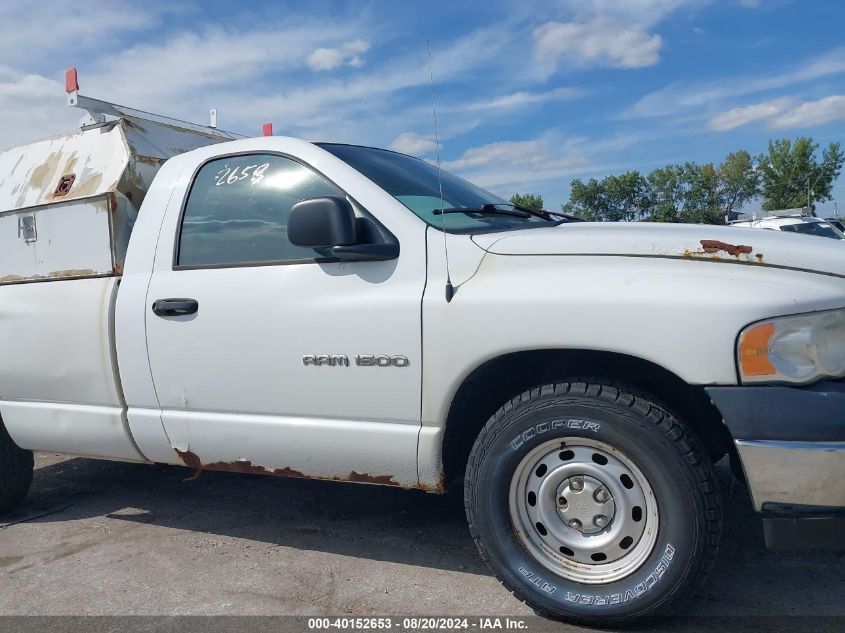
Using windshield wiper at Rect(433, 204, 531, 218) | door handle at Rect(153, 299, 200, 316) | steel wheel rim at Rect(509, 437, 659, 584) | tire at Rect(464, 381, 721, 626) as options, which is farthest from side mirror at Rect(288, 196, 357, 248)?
steel wheel rim at Rect(509, 437, 659, 584)

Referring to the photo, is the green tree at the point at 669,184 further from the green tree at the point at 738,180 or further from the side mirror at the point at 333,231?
the side mirror at the point at 333,231

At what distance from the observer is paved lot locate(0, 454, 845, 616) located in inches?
119

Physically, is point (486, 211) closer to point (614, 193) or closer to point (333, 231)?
point (333, 231)

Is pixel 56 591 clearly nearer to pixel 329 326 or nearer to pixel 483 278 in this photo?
pixel 329 326

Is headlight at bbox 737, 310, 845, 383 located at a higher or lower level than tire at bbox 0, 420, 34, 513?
higher

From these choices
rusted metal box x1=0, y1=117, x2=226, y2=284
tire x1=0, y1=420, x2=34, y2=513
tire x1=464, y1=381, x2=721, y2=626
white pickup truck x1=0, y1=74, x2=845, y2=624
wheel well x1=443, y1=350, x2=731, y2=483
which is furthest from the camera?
tire x1=0, y1=420, x2=34, y2=513

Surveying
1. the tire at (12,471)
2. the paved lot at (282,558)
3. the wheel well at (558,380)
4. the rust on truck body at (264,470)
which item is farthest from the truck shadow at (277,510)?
the wheel well at (558,380)

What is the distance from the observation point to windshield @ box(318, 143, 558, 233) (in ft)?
10.5

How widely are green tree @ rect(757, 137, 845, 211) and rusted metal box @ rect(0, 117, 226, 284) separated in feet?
234

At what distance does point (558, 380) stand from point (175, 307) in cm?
177

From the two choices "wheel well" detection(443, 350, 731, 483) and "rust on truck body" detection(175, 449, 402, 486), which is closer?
"wheel well" detection(443, 350, 731, 483)

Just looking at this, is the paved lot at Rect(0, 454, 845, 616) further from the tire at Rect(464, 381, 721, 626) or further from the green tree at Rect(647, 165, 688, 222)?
the green tree at Rect(647, 165, 688, 222)

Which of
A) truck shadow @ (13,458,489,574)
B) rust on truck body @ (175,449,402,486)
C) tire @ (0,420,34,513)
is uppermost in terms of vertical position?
rust on truck body @ (175,449,402,486)

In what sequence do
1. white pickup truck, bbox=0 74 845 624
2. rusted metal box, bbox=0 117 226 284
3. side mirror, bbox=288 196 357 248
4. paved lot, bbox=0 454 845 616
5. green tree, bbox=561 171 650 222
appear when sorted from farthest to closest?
green tree, bbox=561 171 650 222 → rusted metal box, bbox=0 117 226 284 → paved lot, bbox=0 454 845 616 → side mirror, bbox=288 196 357 248 → white pickup truck, bbox=0 74 845 624
